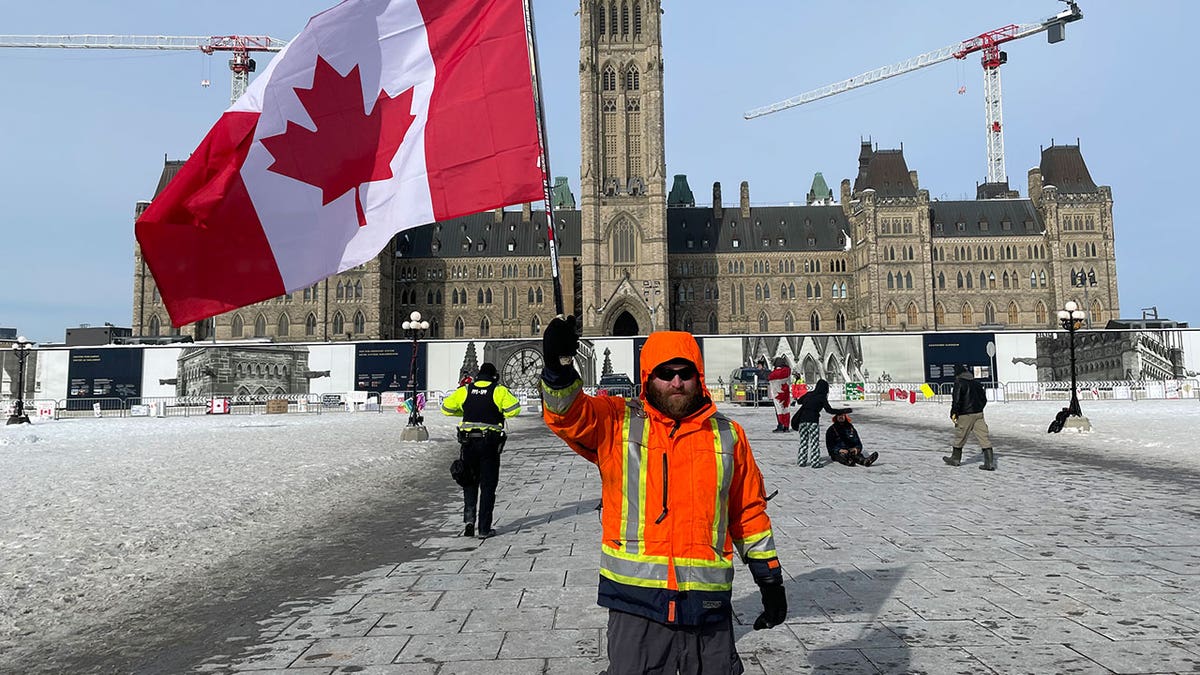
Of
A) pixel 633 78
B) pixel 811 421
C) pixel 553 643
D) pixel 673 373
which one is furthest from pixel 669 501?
pixel 633 78

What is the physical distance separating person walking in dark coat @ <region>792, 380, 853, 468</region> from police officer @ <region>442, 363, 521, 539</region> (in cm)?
690

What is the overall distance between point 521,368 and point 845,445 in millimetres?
33778

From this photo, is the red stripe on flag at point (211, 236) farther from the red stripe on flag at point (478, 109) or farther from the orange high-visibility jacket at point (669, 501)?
the orange high-visibility jacket at point (669, 501)

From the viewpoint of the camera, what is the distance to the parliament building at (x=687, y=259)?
73.2m

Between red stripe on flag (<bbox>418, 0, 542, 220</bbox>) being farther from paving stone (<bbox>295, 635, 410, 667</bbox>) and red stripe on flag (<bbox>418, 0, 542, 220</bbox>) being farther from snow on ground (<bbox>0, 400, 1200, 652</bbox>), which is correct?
snow on ground (<bbox>0, 400, 1200, 652</bbox>)

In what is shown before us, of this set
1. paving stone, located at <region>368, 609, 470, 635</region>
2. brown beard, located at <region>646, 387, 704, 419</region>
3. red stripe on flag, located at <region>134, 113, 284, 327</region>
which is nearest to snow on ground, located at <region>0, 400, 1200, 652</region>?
paving stone, located at <region>368, 609, 470, 635</region>

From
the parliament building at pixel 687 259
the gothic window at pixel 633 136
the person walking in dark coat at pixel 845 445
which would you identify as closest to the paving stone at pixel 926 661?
the person walking in dark coat at pixel 845 445

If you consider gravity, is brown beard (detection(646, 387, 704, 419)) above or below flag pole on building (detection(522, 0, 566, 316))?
below

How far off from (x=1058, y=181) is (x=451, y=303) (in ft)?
225

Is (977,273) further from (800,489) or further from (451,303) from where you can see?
(800,489)

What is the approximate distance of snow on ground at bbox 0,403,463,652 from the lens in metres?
6.08

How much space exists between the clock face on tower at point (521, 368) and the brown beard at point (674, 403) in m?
42.9

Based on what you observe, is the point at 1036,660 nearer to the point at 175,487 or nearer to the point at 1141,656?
the point at 1141,656

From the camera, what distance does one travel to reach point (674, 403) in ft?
9.25
